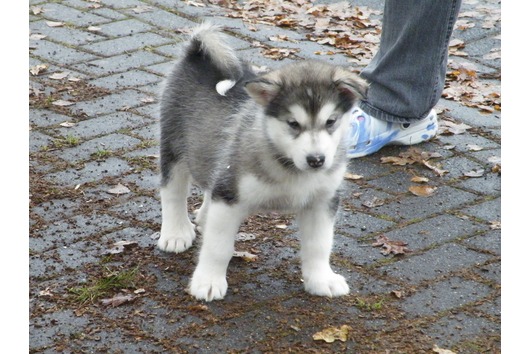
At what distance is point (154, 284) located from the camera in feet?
14.6

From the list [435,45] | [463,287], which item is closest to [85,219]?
[463,287]

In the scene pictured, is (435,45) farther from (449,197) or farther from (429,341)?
(429,341)

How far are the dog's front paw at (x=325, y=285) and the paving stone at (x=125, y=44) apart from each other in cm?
423

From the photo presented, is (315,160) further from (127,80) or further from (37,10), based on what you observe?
(37,10)

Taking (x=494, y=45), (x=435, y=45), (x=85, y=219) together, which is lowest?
(x=85, y=219)

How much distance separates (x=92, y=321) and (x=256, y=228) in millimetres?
1354

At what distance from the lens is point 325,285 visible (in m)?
4.36

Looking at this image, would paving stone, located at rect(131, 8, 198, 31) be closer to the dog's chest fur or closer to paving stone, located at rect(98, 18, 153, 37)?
paving stone, located at rect(98, 18, 153, 37)

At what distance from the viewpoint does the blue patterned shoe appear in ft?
19.8

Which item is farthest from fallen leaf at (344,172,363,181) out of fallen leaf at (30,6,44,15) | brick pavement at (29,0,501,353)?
fallen leaf at (30,6,44,15)

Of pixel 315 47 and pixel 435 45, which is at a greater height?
pixel 435 45

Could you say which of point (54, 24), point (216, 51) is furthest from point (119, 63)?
point (216, 51)

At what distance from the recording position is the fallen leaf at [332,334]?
396cm

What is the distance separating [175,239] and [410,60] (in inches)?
85.1
